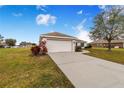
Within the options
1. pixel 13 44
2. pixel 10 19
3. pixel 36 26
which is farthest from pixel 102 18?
pixel 13 44

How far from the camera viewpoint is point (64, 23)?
65.5ft

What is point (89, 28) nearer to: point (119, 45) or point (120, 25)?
point (120, 25)

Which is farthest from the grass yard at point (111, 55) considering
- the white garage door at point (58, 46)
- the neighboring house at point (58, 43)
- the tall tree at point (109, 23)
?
the tall tree at point (109, 23)

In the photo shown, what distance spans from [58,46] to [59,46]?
0.18 meters

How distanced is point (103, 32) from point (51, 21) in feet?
36.3

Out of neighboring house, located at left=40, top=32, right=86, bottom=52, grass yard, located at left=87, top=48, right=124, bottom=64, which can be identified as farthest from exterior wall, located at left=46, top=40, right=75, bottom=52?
grass yard, located at left=87, top=48, right=124, bottom=64

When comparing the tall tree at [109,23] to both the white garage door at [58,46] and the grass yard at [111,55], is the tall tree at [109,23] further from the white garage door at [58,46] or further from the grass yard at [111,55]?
the white garage door at [58,46]

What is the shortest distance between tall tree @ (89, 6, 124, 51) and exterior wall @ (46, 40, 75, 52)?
8877mm

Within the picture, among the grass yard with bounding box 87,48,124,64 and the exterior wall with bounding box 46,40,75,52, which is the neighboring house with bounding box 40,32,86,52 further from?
the grass yard with bounding box 87,48,124,64

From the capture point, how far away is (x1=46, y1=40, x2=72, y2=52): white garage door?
16856 mm

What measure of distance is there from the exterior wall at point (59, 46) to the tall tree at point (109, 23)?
8.88m

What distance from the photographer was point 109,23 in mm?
24094

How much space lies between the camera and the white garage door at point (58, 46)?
1686cm

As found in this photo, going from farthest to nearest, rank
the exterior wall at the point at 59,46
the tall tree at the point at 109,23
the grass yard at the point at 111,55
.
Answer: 1. the tall tree at the point at 109,23
2. the exterior wall at the point at 59,46
3. the grass yard at the point at 111,55
